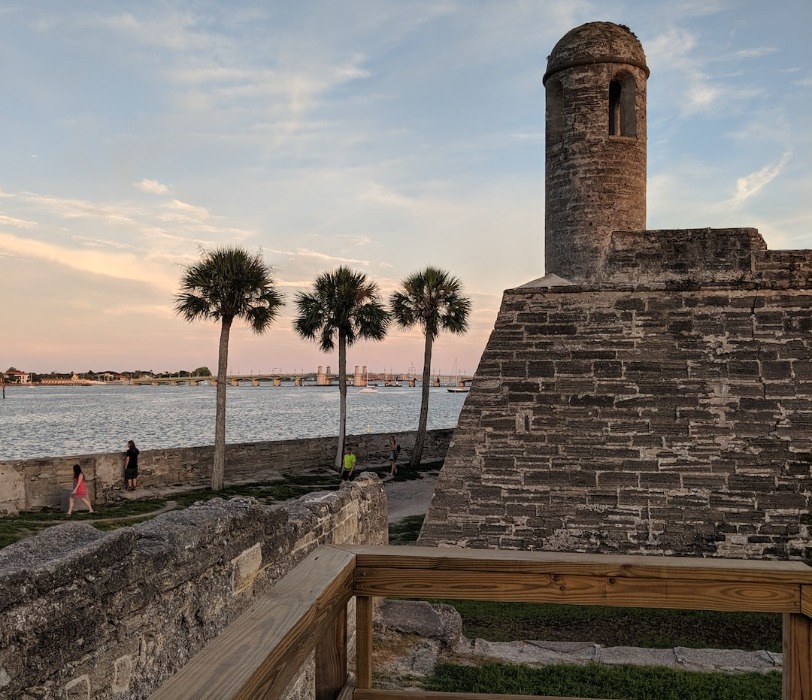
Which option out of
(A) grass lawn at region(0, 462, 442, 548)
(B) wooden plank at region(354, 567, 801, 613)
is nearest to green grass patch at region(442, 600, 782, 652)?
(A) grass lawn at region(0, 462, 442, 548)

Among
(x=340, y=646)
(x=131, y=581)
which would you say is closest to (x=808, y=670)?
(x=340, y=646)

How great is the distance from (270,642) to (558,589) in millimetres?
1110

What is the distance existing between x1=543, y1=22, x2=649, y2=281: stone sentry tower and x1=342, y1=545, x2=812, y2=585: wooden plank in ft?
34.1

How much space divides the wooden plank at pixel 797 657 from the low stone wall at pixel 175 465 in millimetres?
17723

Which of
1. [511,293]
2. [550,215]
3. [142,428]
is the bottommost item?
[142,428]

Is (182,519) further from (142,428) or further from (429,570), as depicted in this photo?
(142,428)

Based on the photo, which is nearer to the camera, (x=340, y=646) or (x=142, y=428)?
(x=340, y=646)

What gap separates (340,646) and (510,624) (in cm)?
669

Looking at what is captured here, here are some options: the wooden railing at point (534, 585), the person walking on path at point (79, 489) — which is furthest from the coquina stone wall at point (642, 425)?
the person walking on path at point (79, 489)

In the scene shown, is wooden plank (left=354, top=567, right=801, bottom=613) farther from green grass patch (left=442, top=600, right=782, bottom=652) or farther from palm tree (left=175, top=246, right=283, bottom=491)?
palm tree (left=175, top=246, right=283, bottom=491)

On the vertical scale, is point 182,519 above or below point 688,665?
above

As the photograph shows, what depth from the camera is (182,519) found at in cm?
374

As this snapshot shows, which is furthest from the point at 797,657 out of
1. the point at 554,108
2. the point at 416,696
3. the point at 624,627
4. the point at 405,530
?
the point at 405,530

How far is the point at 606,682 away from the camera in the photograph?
6059mm
